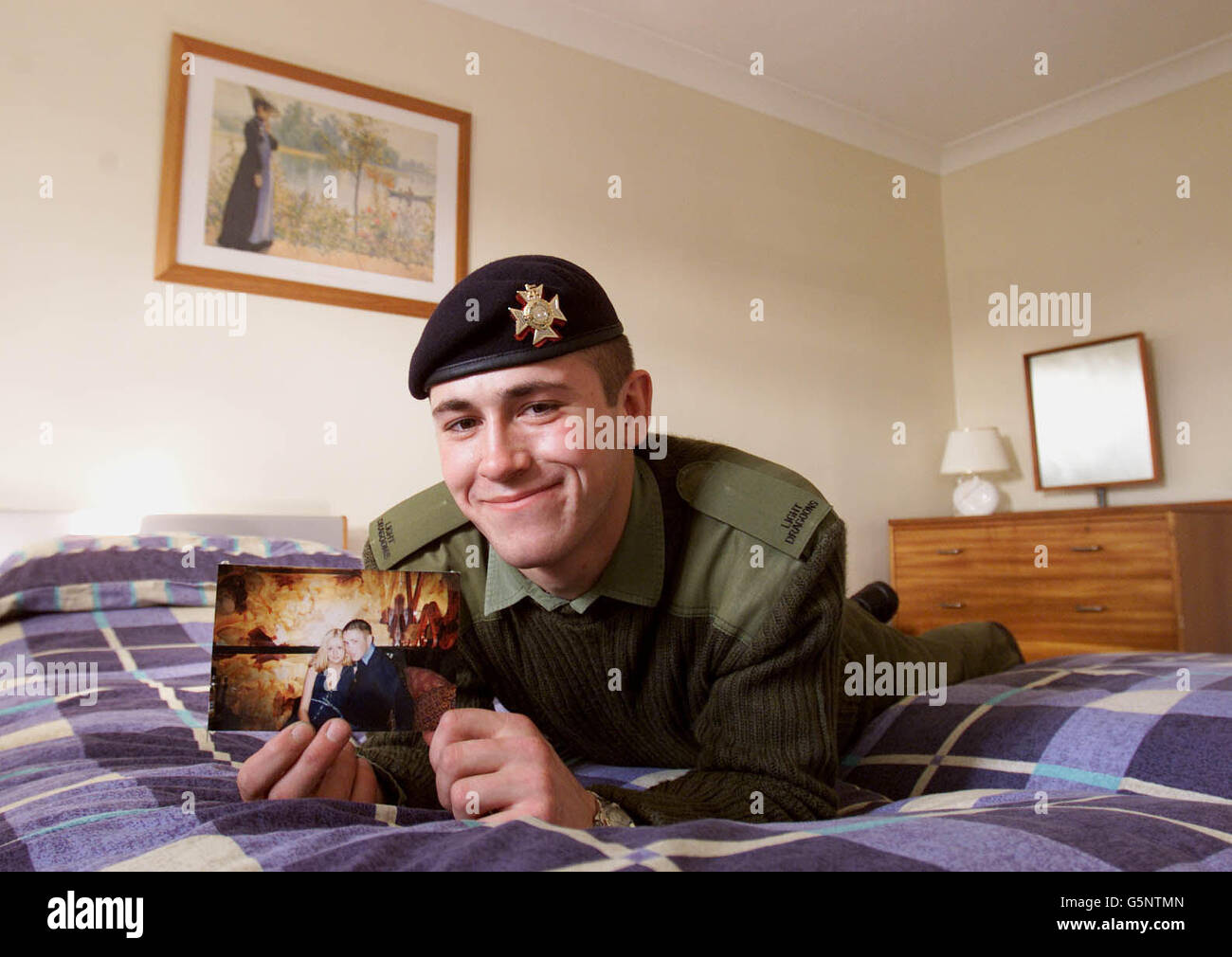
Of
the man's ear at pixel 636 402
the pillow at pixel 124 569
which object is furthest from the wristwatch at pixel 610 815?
the pillow at pixel 124 569

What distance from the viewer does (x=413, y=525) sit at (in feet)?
3.59

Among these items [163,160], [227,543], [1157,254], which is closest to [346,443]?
[227,543]

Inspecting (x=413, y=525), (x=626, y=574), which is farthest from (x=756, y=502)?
(x=413, y=525)

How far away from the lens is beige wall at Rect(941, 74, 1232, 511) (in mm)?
3434

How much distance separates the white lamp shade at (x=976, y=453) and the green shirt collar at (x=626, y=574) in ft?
10.6

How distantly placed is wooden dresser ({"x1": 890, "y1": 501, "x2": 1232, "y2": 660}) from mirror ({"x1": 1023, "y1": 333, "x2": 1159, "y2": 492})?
0.49 metres

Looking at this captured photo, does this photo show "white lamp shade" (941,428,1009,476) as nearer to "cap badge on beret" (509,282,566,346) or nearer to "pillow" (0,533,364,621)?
"pillow" (0,533,364,621)

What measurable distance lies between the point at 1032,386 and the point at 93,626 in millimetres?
3759

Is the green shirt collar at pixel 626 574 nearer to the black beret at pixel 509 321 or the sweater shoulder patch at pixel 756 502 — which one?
the sweater shoulder patch at pixel 756 502

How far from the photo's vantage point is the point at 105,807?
→ 721mm

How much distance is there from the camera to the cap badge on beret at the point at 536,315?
2.79ft

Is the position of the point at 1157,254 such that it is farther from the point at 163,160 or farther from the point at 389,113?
the point at 163,160

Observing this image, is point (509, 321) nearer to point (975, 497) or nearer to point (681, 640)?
point (681, 640)

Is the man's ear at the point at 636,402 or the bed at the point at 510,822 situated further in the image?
the man's ear at the point at 636,402
